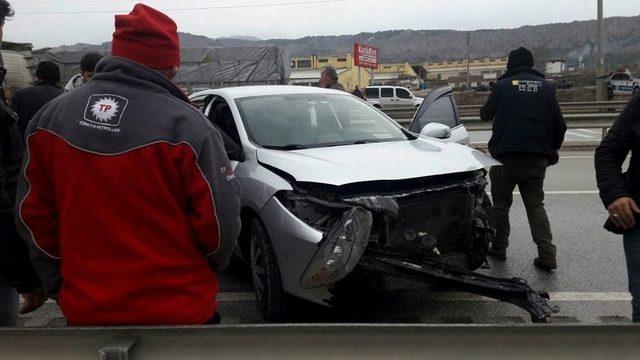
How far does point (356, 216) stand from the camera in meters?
3.15

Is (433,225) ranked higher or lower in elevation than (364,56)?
lower

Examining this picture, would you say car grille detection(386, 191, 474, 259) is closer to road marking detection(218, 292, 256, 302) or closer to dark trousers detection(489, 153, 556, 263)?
dark trousers detection(489, 153, 556, 263)

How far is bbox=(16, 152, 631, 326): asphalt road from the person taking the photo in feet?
13.1

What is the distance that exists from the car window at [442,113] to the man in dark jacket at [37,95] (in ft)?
11.8

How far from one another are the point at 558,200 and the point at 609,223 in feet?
17.2

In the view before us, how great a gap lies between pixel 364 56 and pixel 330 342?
1275 inches

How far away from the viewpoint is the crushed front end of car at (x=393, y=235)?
3.18 metres

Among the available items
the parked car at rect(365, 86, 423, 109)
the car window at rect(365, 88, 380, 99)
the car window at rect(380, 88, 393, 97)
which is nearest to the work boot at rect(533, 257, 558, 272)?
the parked car at rect(365, 86, 423, 109)

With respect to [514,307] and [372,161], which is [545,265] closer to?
[514,307]

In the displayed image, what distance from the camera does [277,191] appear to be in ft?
11.9

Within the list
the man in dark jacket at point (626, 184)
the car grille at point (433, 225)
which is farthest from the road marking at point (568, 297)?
the man in dark jacket at point (626, 184)

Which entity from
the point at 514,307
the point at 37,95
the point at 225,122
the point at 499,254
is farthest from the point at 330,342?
Answer: the point at 37,95

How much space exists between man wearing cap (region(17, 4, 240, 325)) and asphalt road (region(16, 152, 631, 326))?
203cm

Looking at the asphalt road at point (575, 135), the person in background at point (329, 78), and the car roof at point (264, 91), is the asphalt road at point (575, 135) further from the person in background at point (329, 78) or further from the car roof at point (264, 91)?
the car roof at point (264, 91)
